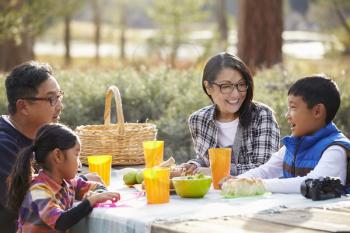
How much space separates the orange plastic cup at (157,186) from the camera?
13.2 feet

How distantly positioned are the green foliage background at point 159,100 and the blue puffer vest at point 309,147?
10.6 feet

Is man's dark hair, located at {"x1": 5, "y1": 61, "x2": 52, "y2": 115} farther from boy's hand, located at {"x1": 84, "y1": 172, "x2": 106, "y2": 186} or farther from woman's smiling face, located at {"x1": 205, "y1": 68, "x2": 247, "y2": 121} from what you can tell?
woman's smiling face, located at {"x1": 205, "y1": 68, "x2": 247, "y2": 121}

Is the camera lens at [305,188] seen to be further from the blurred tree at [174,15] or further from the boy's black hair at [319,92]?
the blurred tree at [174,15]

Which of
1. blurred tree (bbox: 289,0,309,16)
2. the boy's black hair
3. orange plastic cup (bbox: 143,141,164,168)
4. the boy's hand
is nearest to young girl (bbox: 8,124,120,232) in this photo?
the boy's hand

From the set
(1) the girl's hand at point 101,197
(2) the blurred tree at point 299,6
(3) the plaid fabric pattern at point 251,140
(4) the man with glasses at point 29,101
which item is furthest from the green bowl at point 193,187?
(2) the blurred tree at point 299,6

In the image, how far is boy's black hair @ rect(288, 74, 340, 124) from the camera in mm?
4445

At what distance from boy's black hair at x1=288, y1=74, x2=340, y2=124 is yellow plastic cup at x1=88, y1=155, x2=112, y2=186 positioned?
3.07 ft

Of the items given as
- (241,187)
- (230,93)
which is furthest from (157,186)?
(230,93)

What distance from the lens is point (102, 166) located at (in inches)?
186

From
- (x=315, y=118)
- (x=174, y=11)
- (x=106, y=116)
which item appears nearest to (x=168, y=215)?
(x=315, y=118)

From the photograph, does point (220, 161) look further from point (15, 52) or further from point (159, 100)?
point (15, 52)

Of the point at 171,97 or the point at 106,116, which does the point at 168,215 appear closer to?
the point at 106,116

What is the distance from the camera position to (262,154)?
5.19m

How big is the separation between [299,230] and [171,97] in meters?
5.45
